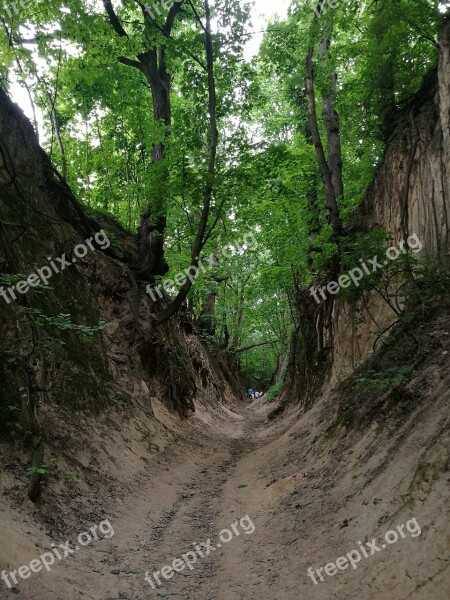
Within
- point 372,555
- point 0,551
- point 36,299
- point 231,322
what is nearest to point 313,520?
point 372,555

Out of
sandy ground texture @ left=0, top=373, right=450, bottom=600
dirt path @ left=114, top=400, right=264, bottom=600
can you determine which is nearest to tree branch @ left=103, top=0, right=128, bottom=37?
sandy ground texture @ left=0, top=373, right=450, bottom=600

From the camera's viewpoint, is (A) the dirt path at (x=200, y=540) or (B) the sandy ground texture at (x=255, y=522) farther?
(A) the dirt path at (x=200, y=540)

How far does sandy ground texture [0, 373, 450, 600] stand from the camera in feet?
10.3

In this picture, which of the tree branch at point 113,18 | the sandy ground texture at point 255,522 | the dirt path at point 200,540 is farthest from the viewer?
the tree branch at point 113,18

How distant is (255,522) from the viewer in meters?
5.05

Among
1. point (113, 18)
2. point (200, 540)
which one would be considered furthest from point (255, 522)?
point (113, 18)

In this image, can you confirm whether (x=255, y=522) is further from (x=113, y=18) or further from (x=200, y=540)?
(x=113, y=18)

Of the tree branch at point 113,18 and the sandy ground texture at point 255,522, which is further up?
the tree branch at point 113,18

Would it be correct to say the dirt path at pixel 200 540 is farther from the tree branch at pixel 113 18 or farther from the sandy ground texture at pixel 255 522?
the tree branch at pixel 113 18

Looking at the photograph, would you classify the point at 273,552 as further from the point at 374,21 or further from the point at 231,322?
the point at 231,322

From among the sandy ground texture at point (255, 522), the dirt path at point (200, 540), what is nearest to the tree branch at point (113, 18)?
the sandy ground texture at point (255, 522)

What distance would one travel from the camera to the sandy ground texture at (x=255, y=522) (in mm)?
3127

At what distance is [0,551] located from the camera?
330cm

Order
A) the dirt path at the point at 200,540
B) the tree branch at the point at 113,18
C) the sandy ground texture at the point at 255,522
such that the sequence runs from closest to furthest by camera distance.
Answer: the sandy ground texture at the point at 255,522 → the dirt path at the point at 200,540 → the tree branch at the point at 113,18
